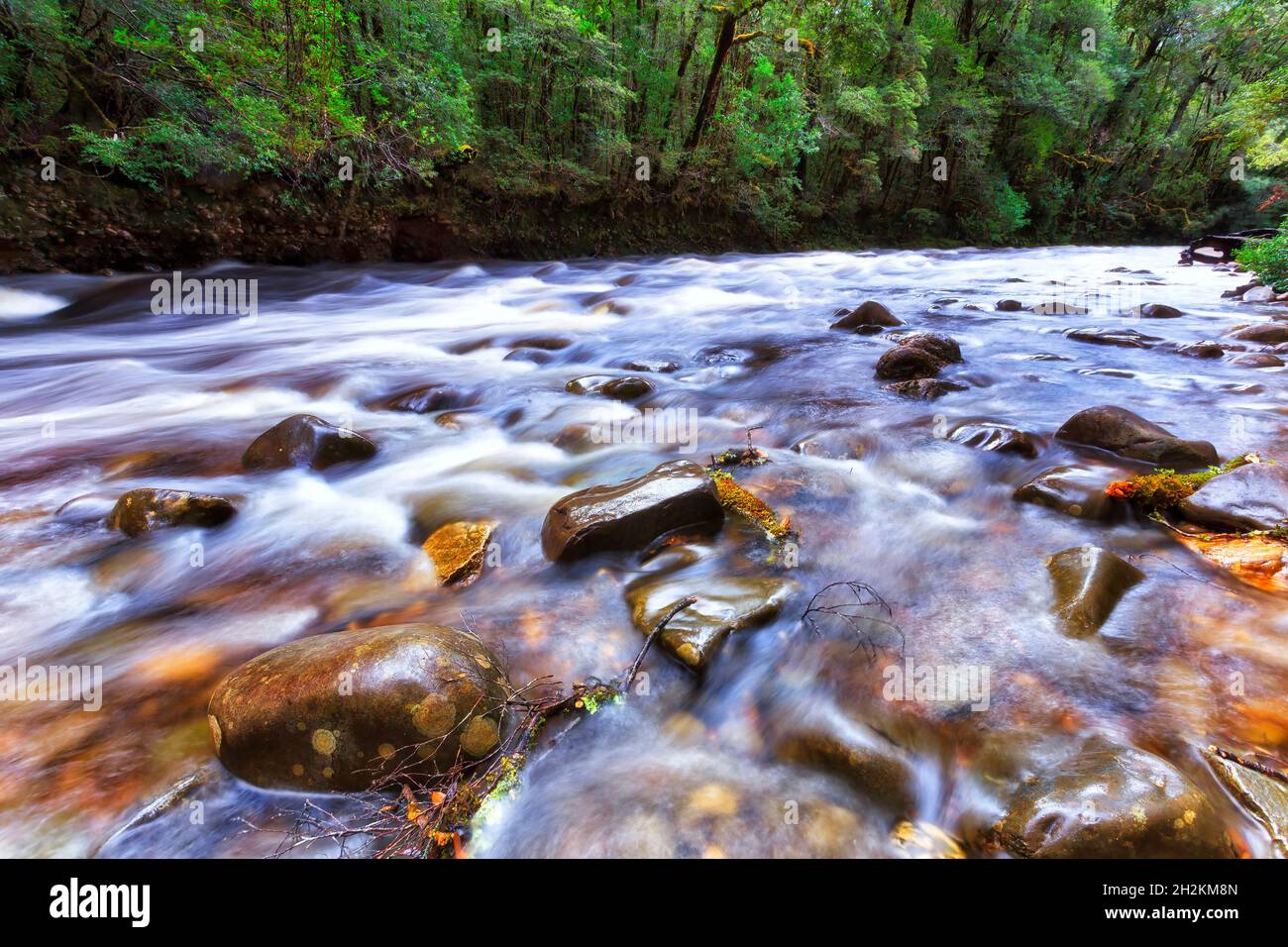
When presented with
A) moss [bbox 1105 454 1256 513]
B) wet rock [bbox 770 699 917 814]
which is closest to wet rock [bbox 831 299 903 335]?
moss [bbox 1105 454 1256 513]

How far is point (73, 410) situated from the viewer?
18.4ft

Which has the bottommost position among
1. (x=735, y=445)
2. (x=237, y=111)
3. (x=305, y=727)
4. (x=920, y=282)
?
(x=305, y=727)

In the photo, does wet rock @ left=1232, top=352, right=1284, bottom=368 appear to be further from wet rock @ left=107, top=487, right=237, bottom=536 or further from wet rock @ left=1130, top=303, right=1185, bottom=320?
wet rock @ left=107, top=487, right=237, bottom=536

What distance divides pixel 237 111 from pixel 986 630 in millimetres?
9903

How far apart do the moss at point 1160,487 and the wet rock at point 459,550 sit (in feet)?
11.8

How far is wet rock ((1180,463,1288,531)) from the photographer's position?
9.85 ft

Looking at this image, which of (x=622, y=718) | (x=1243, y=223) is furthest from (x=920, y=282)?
(x=1243, y=223)

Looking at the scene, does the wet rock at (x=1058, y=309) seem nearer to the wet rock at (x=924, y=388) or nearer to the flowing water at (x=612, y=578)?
the flowing water at (x=612, y=578)

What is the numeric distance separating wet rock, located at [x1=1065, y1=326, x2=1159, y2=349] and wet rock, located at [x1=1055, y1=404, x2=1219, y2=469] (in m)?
4.06

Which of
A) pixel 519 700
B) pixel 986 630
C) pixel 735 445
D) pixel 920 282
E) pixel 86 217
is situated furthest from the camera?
pixel 920 282

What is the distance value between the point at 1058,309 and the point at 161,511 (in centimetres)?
1180

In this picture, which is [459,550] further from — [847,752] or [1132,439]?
[1132,439]

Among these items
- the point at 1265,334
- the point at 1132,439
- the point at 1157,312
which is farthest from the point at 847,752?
the point at 1157,312
